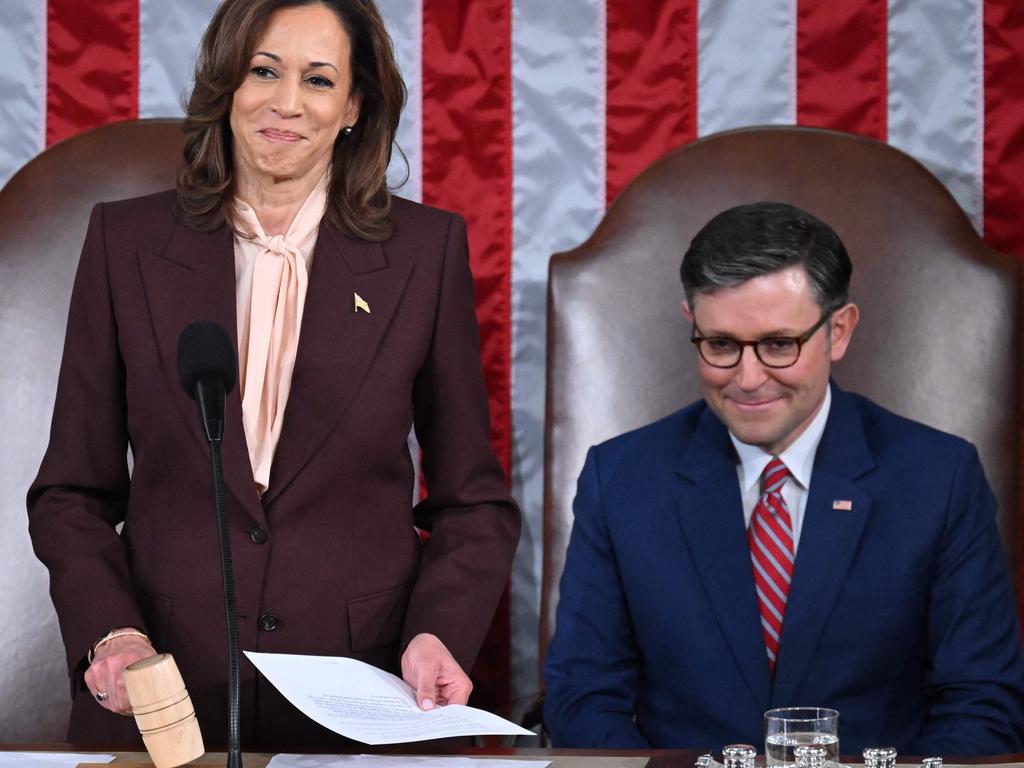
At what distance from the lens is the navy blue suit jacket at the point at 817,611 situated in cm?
212

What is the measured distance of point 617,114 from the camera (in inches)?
114

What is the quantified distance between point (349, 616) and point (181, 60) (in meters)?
1.42

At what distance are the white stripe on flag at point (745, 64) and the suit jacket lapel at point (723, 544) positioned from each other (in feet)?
2.69

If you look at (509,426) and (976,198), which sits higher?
(976,198)

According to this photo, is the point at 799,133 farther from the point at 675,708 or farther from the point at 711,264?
the point at 675,708

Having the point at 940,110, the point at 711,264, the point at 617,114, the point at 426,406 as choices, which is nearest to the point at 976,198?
the point at 940,110

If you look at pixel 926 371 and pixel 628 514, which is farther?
pixel 926 371

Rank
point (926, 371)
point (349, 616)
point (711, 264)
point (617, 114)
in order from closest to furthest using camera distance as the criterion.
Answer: point (349, 616)
point (711, 264)
point (926, 371)
point (617, 114)

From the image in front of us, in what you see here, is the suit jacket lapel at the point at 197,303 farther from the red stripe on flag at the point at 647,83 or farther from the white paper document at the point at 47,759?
the red stripe on flag at the point at 647,83

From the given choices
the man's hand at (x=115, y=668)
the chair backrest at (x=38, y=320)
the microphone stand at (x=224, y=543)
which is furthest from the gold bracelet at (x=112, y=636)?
the chair backrest at (x=38, y=320)

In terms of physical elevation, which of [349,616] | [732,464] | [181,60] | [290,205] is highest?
[181,60]

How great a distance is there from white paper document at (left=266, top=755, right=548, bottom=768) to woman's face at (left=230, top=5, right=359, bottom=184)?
804 mm

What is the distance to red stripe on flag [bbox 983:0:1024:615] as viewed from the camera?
2826 millimetres

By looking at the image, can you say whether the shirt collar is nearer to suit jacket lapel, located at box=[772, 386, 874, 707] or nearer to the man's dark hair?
suit jacket lapel, located at box=[772, 386, 874, 707]
